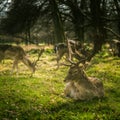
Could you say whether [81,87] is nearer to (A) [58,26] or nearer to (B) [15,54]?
(B) [15,54]

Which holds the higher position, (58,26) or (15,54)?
(58,26)

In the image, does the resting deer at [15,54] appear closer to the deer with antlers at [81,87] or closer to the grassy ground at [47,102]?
the grassy ground at [47,102]

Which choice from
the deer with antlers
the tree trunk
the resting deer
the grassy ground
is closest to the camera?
the grassy ground

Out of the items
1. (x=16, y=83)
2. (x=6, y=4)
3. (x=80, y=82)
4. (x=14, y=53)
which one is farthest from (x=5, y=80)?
(x=6, y=4)

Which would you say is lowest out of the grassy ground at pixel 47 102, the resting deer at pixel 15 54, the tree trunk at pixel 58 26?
the grassy ground at pixel 47 102

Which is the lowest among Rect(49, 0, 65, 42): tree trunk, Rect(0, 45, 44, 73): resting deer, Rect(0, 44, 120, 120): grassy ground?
Rect(0, 44, 120, 120): grassy ground

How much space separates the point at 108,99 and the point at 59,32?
1565cm

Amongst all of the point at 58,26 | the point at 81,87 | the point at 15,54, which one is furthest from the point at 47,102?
the point at 58,26

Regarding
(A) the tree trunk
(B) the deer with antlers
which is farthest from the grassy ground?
(A) the tree trunk

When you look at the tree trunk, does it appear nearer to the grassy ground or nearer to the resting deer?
the resting deer

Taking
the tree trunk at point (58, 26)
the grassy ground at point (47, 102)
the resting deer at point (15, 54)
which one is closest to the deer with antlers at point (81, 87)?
the grassy ground at point (47, 102)

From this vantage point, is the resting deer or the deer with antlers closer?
the deer with antlers

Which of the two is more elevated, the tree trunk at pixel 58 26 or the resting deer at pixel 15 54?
the tree trunk at pixel 58 26

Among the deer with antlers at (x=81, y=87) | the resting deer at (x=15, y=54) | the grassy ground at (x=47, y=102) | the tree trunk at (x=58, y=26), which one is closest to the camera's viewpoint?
the grassy ground at (x=47, y=102)
